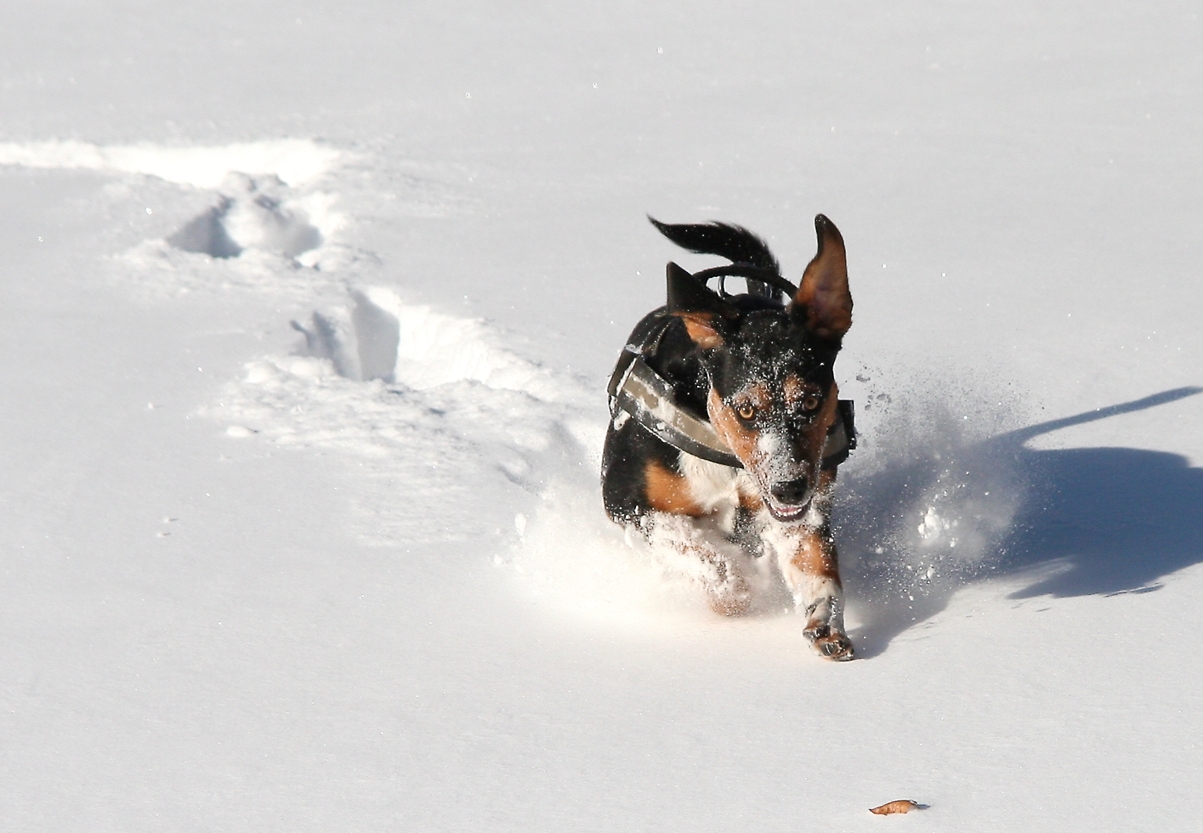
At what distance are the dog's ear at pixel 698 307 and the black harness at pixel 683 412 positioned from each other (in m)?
0.14

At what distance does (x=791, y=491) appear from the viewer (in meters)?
3.20

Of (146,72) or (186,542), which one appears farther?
(146,72)

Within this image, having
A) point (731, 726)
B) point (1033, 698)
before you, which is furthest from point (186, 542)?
point (1033, 698)

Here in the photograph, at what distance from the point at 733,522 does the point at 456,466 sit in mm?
1184

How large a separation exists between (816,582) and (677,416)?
1.79ft

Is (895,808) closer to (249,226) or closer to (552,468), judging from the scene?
(552,468)

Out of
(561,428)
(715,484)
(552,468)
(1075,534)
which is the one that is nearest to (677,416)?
(715,484)

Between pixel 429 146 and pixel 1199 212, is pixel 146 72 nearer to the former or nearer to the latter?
pixel 429 146

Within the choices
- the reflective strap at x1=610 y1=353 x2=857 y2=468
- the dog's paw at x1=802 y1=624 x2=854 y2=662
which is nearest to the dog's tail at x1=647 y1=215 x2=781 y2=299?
the reflective strap at x1=610 y1=353 x2=857 y2=468

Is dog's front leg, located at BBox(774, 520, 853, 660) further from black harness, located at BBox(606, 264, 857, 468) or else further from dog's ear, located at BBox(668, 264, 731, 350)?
dog's ear, located at BBox(668, 264, 731, 350)

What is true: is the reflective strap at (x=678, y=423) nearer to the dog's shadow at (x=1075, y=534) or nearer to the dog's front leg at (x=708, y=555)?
the dog's front leg at (x=708, y=555)

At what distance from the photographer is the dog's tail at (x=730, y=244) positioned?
160 inches

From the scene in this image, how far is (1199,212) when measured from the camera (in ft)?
21.2

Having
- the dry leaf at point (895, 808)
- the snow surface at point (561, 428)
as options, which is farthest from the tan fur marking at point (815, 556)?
the dry leaf at point (895, 808)
